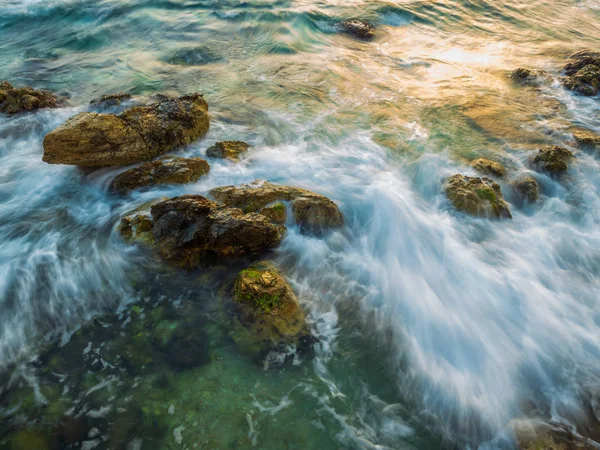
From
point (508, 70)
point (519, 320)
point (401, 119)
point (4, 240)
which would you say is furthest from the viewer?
Answer: point (508, 70)

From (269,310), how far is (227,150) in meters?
4.04

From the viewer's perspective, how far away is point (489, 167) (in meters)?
7.26

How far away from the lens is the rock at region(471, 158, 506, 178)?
7.19 metres

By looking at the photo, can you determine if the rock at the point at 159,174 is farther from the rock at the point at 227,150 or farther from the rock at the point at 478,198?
the rock at the point at 478,198

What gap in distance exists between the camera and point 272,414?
154 inches

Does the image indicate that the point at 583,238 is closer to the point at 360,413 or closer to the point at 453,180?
the point at 453,180

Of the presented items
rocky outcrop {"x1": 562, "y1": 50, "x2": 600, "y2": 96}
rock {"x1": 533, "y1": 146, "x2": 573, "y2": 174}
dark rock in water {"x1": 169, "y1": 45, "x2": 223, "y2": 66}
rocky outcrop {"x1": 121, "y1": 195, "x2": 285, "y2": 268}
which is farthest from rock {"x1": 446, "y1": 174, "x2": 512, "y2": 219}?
dark rock in water {"x1": 169, "y1": 45, "x2": 223, "y2": 66}

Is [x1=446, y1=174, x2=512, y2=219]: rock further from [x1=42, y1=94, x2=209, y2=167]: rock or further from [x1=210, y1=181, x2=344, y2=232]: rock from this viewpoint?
[x1=42, y1=94, x2=209, y2=167]: rock

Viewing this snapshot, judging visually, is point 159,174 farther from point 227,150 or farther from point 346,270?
point 346,270

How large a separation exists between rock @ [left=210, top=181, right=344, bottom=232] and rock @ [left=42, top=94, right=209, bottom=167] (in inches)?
74.9

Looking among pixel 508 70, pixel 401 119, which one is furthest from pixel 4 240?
pixel 508 70

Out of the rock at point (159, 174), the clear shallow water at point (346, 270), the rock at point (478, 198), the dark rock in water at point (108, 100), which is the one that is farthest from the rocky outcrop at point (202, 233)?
the dark rock in water at point (108, 100)

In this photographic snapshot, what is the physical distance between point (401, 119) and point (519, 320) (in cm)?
563

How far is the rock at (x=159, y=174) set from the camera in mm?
6570
